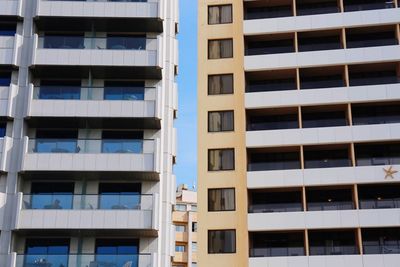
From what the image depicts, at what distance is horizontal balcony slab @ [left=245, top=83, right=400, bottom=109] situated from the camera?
43906 millimetres

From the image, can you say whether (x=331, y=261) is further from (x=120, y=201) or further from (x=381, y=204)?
(x=120, y=201)

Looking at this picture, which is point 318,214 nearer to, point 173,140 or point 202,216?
point 202,216

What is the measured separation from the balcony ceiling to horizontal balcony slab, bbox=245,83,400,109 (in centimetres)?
903

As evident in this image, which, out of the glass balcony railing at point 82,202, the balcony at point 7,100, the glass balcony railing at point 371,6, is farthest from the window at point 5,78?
the glass balcony railing at point 371,6

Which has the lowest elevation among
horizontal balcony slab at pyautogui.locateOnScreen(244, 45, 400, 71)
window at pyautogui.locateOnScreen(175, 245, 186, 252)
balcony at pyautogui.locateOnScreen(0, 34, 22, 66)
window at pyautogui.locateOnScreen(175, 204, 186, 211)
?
window at pyautogui.locateOnScreen(175, 245, 186, 252)

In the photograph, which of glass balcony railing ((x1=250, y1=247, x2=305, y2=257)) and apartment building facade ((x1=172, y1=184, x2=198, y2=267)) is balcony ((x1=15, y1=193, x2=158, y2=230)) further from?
apartment building facade ((x1=172, y1=184, x2=198, y2=267))

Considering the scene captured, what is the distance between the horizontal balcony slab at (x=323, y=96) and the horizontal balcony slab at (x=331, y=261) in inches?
434

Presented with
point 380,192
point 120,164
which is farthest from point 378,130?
point 120,164

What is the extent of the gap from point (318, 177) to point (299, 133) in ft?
11.4

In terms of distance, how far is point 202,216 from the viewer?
137 ft

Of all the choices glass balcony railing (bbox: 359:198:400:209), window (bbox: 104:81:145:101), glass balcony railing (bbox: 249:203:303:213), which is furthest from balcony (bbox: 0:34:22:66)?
glass balcony railing (bbox: 359:198:400:209)

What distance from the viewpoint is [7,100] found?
37719 millimetres

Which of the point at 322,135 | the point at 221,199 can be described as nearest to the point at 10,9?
the point at 221,199

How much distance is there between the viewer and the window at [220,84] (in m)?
45.4
